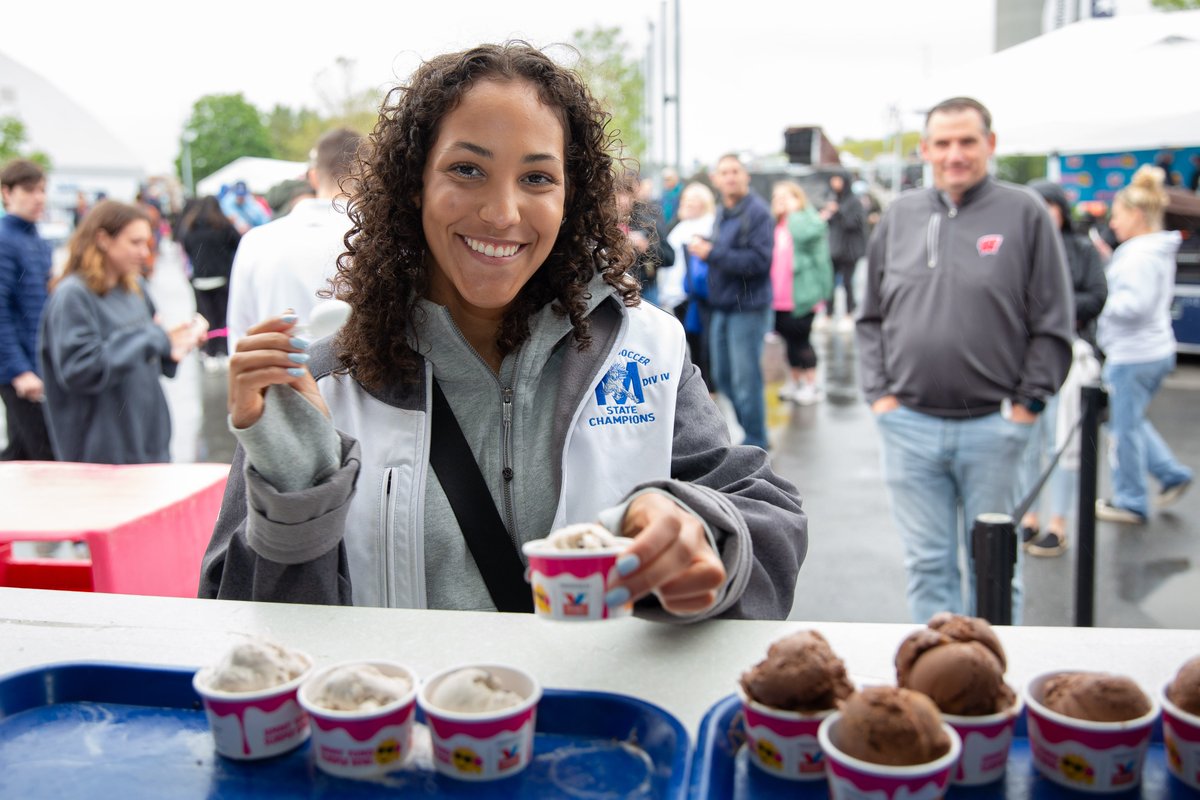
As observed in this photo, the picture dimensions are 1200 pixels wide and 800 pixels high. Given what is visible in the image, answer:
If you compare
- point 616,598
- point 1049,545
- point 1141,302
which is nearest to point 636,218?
point 616,598

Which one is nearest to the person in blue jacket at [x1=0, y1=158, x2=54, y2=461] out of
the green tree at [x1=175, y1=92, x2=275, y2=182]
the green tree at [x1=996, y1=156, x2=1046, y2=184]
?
the green tree at [x1=996, y1=156, x2=1046, y2=184]

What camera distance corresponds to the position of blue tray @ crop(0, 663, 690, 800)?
120 cm

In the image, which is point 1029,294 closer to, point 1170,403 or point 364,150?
point 364,150

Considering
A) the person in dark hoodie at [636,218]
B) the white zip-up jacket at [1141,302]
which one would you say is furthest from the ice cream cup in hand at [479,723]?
the white zip-up jacket at [1141,302]

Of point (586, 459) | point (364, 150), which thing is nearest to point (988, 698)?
point (586, 459)

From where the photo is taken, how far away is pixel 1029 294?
13.3ft

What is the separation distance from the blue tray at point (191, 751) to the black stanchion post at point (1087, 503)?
10.5ft

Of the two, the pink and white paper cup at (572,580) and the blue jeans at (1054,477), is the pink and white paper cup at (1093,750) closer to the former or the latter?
the pink and white paper cup at (572,580)

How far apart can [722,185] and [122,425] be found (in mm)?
4381

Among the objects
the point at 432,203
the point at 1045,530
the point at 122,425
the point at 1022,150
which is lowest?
the point at 1045,530

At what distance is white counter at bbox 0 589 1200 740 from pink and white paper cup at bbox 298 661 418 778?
225 millimetres

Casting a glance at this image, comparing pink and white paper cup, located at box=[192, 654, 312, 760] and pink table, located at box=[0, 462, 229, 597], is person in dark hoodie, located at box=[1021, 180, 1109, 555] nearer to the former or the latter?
pink table, located at box=[0, 462, 229, 597]

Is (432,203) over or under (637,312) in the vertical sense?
over

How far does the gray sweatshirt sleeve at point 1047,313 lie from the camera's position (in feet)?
13.1
